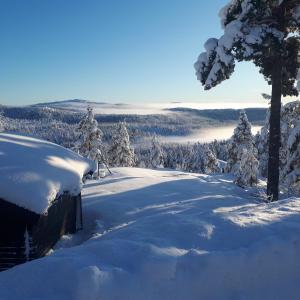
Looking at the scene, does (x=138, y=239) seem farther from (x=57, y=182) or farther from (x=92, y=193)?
(x=92, y=193)

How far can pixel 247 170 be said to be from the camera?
42.7 metres

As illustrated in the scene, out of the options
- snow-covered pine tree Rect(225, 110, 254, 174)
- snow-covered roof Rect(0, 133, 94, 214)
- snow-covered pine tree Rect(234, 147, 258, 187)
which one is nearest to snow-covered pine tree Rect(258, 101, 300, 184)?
snow-covered pine tree Rect(234, 147, 258, 187)

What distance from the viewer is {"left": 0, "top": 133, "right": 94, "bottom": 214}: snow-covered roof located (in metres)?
11.4

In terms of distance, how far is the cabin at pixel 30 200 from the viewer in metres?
11.4

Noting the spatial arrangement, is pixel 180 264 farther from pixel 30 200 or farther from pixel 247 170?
pixel 247 170

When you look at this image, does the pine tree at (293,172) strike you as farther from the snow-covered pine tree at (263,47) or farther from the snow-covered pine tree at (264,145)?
the snow-covered pine tree at (264,145)

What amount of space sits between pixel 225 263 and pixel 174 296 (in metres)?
1.14

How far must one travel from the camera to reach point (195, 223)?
8.77 m

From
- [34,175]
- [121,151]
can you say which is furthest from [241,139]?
[34,175]

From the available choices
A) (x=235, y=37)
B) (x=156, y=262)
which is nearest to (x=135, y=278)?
(x=156, y=262)

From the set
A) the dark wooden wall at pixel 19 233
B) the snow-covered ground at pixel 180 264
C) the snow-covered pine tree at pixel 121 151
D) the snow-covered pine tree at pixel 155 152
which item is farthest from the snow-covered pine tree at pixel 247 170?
the snow-covered pine tree at pixel 155 152

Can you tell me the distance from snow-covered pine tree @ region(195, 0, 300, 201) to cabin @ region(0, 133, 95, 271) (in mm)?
7061

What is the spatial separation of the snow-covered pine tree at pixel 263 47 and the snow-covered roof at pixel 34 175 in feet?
21.9

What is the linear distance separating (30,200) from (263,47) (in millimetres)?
10119
